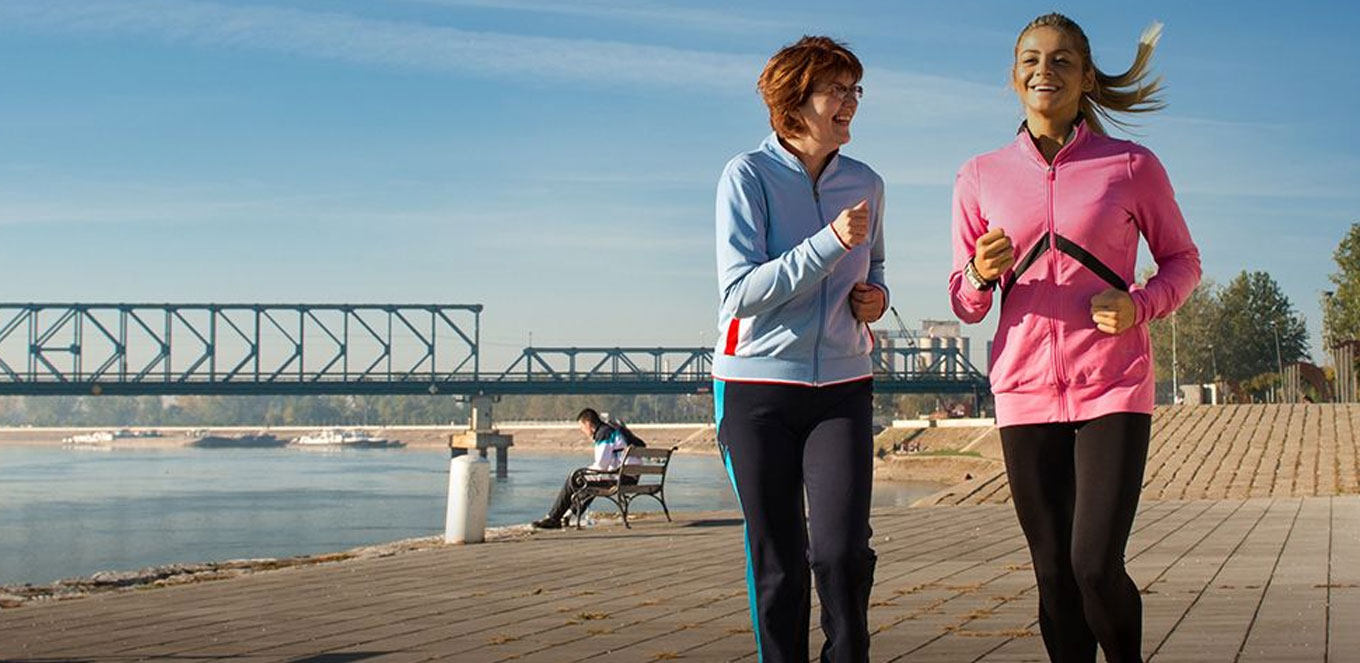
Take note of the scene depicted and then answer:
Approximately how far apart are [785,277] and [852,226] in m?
0.19

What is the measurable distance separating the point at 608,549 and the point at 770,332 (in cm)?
892

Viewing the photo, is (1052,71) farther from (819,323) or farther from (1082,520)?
(1082,520)

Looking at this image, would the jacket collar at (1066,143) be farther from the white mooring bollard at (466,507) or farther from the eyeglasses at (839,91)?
the white mooring bollard at (466,507)

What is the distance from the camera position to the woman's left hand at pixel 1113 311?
11.7 feet

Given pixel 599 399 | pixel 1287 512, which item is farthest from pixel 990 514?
pixel 599 399

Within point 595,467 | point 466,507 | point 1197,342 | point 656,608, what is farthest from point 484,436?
point 656,608

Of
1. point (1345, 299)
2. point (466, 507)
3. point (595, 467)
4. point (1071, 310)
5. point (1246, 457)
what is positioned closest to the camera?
point (1071, 310)

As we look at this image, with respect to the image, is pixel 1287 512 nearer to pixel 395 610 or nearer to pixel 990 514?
pixel 990 514

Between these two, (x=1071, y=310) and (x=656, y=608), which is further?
→ (x=656, y=608)

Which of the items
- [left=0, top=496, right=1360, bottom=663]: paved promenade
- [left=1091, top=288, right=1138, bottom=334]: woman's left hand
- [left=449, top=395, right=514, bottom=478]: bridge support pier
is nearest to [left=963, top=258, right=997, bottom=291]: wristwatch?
[left=1091, top=288, right=1138, bottom=334]: woman's left hand

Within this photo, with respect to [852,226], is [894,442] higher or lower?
lower

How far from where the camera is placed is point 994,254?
3629mm

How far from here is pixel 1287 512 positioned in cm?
1464

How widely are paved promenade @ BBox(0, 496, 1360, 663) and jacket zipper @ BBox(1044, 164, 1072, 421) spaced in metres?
2.15
